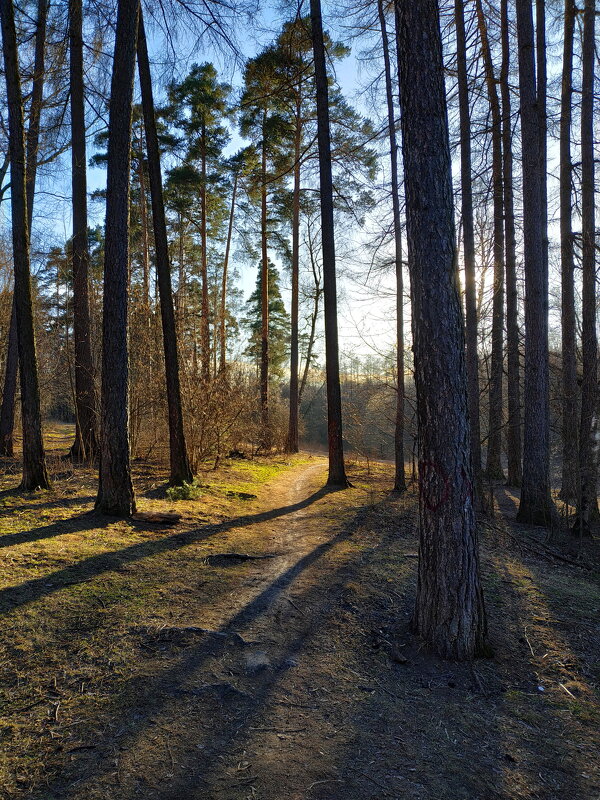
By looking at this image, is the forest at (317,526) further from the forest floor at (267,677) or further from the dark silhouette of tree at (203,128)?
the dark silhouette of tree at (203,128)

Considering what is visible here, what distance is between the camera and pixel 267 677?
316 cm

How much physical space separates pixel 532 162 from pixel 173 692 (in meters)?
9.55

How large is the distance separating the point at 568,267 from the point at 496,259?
2.13 metres

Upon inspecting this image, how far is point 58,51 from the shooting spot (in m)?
8.65

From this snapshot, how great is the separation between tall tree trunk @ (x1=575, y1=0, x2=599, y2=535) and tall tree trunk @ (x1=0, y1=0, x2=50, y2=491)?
27.4 ft

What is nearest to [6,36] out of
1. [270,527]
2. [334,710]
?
[270,527]

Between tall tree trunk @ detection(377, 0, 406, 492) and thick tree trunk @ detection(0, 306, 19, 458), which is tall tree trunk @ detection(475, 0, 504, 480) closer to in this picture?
tall tree trunk @ detection(377, 0, 406, 492)

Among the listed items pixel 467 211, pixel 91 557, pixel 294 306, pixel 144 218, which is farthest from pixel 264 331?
pixel 91 557

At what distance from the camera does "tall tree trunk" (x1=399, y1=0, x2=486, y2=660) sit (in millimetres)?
3480

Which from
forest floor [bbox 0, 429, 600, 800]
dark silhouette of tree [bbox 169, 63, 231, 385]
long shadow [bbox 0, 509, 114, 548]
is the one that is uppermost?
dark silhouette of tree [bbox 169, 63, 231, 385]

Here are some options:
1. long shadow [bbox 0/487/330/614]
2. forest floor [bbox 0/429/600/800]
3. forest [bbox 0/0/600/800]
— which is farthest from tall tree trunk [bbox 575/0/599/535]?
long shadow [bbox 0/487/330/614]

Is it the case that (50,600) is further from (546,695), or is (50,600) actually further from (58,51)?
(58,51)

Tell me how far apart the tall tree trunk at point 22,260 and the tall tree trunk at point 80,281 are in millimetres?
2336

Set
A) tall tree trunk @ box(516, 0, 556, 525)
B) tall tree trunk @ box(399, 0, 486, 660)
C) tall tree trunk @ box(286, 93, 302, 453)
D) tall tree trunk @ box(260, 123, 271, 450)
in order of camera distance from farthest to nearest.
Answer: tall tree trunk @ box(286, 93, 302, 453) < tall tree trunk @ box(260, 123, 271, 450) < tall tree trunk @ box(516, 0, 556, 525) < tall tree trunk @ box(399, 0, 486, 660)
